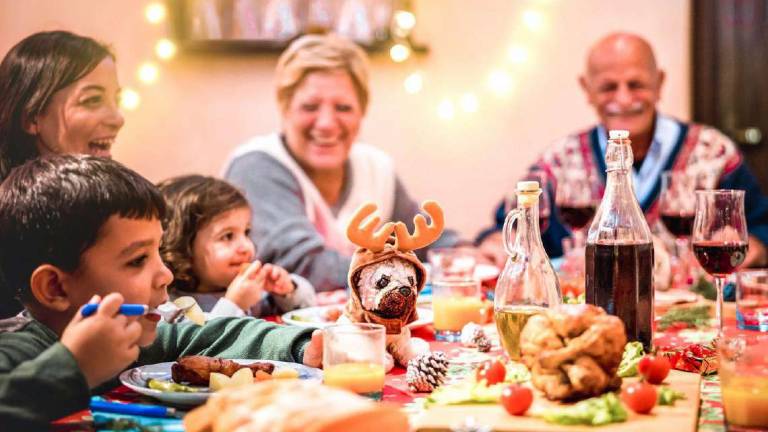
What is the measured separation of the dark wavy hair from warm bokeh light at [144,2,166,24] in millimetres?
1227

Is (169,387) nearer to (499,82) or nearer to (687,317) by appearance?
(687,317)

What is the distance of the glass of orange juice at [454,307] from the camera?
161 centimetres

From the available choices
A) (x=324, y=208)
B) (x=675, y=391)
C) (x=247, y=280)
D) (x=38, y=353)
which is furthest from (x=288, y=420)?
(x=324, y=208)

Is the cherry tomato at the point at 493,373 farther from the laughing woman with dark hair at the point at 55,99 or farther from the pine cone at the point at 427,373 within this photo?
the laughing woman with dark hair at the point at 55,99

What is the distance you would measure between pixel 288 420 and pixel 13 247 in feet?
1.64

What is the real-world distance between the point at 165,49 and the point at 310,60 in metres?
0.53

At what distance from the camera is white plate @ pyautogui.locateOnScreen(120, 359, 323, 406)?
1.05 metres

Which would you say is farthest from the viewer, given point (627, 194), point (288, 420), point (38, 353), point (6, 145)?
point (627, 194)

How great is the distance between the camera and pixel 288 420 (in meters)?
0.81

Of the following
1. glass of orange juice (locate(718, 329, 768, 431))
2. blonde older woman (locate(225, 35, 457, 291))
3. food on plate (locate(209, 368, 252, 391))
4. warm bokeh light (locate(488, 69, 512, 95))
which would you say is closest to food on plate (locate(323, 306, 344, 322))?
food on plate (locate(209, 368, 252, 391))

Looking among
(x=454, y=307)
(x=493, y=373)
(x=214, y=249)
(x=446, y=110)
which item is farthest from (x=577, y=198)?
(x=446, y=110)

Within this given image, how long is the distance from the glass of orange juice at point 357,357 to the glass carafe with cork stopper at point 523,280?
25 centimetres

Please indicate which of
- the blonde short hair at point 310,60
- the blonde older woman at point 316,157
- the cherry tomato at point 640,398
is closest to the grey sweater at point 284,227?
the blonde older woman at point 316,157

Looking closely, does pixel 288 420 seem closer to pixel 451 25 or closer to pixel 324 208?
pixel 324 208
